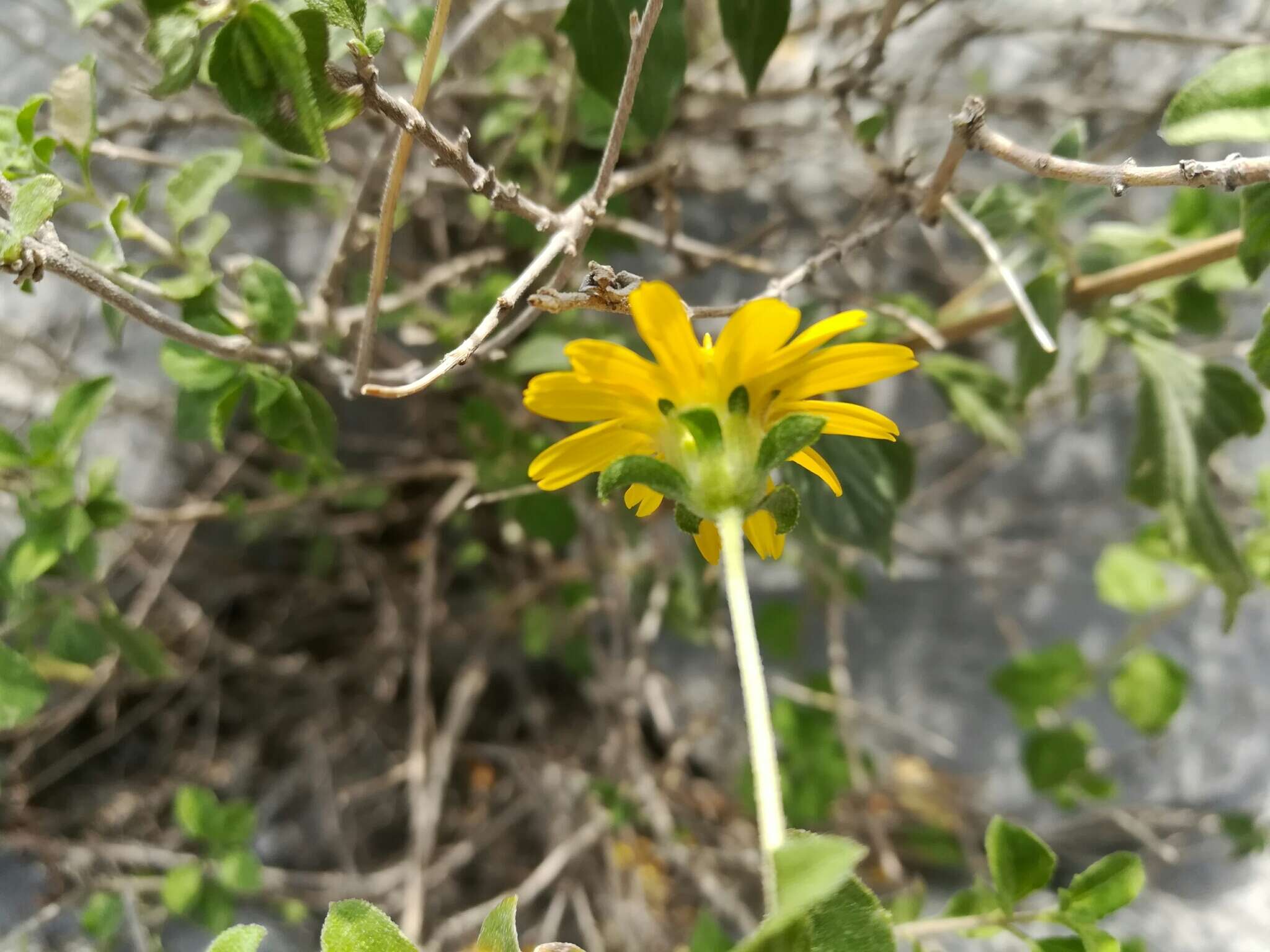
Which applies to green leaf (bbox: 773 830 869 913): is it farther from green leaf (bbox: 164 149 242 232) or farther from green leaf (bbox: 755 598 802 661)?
green leaf (bbox: 755 598 802 661)

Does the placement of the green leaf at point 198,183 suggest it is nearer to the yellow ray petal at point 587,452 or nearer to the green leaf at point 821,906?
the yellow ray petal at point 587,452

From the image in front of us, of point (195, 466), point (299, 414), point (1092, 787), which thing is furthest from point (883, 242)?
point (195, 466)

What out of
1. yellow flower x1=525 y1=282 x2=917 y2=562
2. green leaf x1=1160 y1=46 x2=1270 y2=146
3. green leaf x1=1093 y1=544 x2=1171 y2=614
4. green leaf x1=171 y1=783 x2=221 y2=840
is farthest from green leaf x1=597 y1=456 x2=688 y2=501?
green leaf x1=1093 y1=544 x2=1171 y2=614

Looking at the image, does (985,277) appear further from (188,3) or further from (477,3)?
(188,3)

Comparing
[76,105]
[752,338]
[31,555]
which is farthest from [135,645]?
[752,338]

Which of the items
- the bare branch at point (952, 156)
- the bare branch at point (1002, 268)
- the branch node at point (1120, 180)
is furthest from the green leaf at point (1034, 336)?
the branch node at point (1120, 180)

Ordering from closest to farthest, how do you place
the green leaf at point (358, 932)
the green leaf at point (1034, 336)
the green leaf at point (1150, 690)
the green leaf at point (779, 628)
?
the green leaf at point (358, 932) < the green leaf at point (1034, 336) < the green leaf at point (1150, 690) < the green leaf at point (779, 628)
